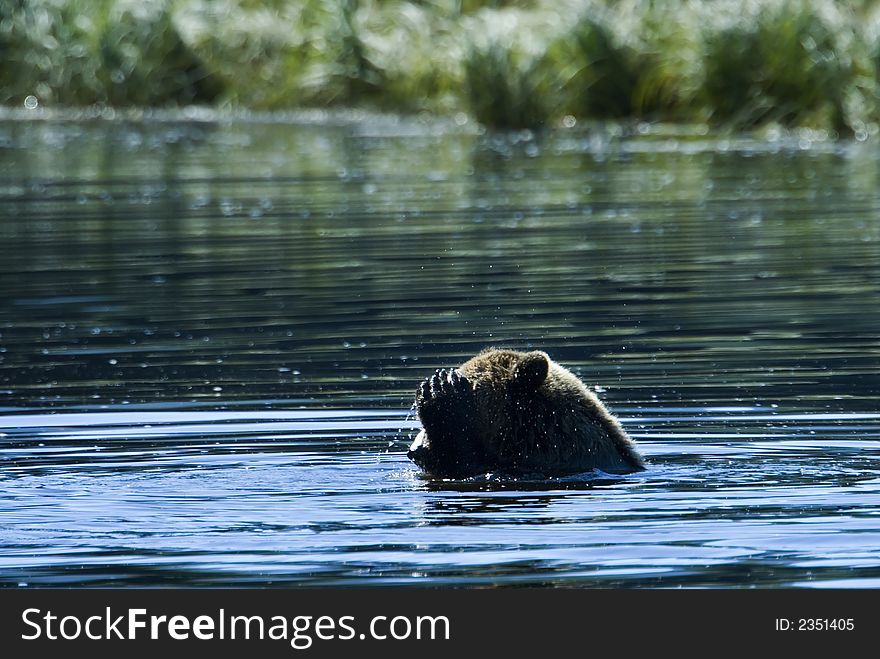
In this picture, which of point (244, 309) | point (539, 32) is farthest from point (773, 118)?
point (244, 309)

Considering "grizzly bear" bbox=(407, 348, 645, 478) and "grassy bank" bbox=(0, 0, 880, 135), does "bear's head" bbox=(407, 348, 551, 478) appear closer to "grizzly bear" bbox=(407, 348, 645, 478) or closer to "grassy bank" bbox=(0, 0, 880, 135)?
"grizzly bear" bbox=(407, 348, 645, 478)

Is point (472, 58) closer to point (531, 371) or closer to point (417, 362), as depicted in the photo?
point (417, 362)

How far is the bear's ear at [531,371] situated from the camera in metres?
8.31

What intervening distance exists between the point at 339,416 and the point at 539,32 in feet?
72.8

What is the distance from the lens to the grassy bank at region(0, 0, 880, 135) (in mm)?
28578

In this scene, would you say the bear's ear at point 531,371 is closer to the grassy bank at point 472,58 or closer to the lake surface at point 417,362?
the lake surface at point 417,362

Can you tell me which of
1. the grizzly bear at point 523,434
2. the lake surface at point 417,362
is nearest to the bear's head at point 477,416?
the grizzly bear at point 523,434

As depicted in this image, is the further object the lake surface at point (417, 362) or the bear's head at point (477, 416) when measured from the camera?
the bear's head at point (477, 416)

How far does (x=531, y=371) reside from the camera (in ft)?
27.3

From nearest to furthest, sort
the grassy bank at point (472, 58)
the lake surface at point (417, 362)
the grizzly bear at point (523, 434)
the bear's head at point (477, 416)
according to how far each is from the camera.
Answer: the lake surface at point (417, 362), the bear's head at point (477, 416), the grizzly bear at point (523, 434), the grassy bank at point (472, 58)

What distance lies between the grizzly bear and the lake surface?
0.41 ft

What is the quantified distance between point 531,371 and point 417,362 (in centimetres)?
322

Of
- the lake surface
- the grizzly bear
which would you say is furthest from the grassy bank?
the grizzly bear

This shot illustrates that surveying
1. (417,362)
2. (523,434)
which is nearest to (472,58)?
(417,362)
